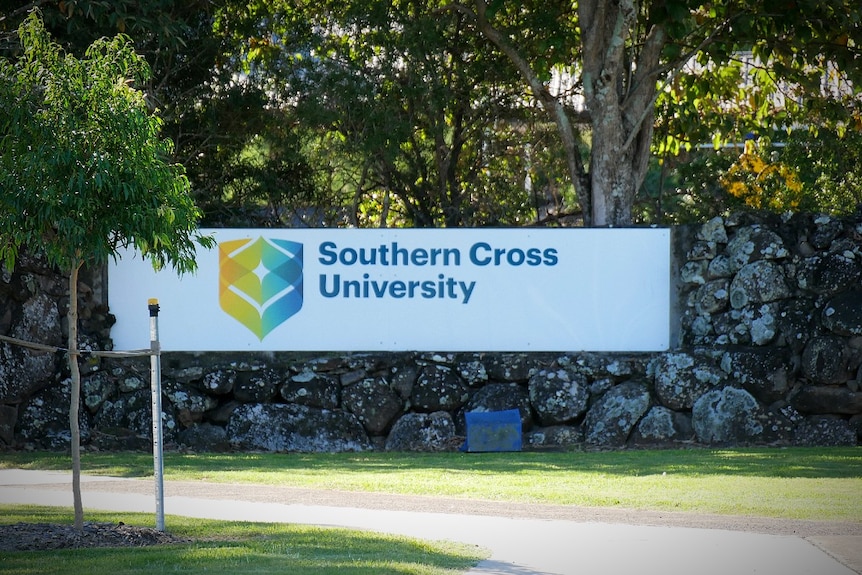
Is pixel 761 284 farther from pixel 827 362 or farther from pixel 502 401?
pixel 502 401

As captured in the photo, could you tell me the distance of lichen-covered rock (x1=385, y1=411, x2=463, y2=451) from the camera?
1683cm

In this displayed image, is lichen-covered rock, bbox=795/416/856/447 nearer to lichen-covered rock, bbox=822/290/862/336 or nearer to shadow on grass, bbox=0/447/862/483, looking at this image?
shadow on grass, bbox=0/447/862/483

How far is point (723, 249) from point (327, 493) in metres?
7.76

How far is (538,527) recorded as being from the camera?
394 inches

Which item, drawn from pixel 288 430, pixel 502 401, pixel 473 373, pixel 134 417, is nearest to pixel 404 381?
pixel 473 373

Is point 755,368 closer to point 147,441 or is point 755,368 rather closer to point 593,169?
point 593,169

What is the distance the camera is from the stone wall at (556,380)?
16578 mm

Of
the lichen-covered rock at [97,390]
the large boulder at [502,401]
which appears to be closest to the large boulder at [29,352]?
the lichen-covered rock at [97,390]

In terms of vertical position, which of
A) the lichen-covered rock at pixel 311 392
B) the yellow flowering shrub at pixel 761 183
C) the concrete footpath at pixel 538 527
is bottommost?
the concrete footpath at pixel 538 527

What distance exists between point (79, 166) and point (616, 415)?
9.60 m

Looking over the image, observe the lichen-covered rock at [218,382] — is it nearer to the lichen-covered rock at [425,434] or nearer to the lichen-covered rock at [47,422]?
the lichen-covered rock at [47,422]

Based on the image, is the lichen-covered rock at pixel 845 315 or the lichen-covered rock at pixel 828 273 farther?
the lichen-covered rock at pixel 828 273

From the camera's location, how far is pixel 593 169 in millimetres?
19828

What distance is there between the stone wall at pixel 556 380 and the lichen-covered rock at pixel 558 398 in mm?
20
